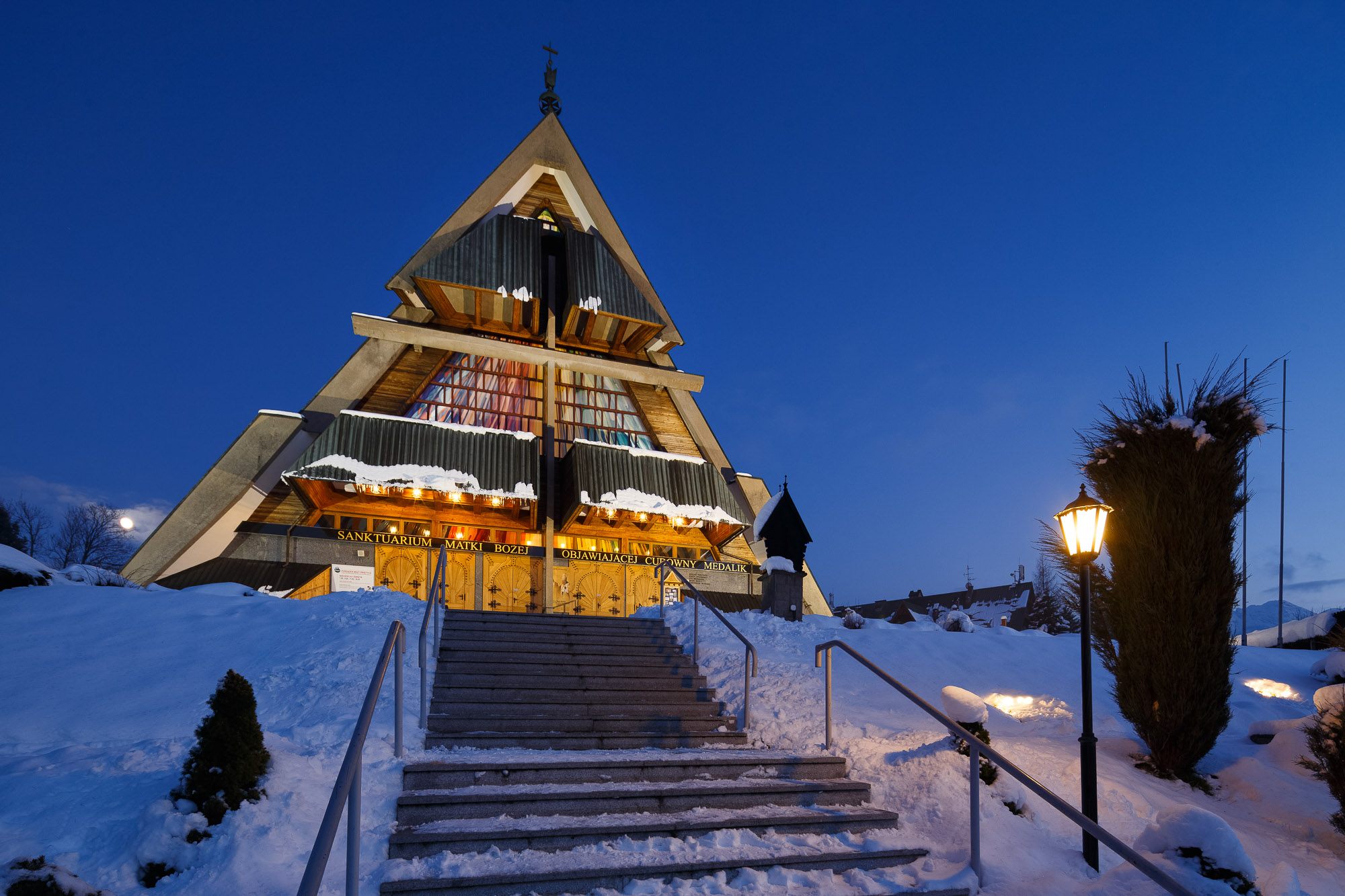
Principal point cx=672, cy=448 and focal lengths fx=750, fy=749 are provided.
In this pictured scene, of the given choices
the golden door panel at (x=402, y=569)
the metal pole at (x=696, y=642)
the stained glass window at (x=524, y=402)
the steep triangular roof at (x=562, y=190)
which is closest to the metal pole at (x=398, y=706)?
the metal pole at (x=696, y=642)

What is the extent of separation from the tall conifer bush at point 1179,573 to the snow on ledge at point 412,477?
998 cm

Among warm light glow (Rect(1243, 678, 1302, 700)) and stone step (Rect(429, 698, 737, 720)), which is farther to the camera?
warm light glow (Rect(1243, 678, 1302, 700))

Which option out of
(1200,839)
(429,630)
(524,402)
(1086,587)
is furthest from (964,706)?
(524,402)

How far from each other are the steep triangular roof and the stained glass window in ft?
7.37

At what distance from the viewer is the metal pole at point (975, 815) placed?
4.57 meters

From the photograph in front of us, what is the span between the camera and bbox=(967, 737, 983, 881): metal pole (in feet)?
15.0

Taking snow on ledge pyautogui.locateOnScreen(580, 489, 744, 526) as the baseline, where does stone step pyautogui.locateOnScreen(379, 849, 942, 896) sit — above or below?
below

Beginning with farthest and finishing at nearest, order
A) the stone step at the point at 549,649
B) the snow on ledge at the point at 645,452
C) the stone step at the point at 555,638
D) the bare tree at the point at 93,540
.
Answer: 1. the bare tree at the point at 93,540
2. the snow on ledge at the point at 645,452
3. the stone step at the point at 555,638
4. the stone step at the point at 549,649

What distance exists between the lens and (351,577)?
13.8 meters

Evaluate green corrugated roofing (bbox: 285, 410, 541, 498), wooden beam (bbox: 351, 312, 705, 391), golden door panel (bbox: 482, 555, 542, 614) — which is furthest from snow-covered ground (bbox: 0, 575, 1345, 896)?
wooden beam (bbox: 351, 312, 705, 391)

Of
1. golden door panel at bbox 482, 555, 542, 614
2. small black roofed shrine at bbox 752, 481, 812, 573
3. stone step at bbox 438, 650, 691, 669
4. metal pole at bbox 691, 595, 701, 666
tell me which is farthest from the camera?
golden door panel at bbox 482, 555, 542, 614

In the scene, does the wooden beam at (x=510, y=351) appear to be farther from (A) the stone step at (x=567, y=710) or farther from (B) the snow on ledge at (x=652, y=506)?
(A) the stone step at (x=567, y=710)

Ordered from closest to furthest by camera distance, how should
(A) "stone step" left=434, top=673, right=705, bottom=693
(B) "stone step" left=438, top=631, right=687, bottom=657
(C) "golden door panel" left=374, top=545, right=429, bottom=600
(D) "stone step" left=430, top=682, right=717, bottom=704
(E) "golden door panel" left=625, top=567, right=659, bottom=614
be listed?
(D) "stone step" left=430, top=682, right=717, bottom=704 < (A) "stone step" left=434, top=673, right=705, bottom=693 < (B) "stone step" left=438, top=631, right=687, bottom=657 < (C) "golden door panel" left=374, top=545, right=429, bottom=600 < (E) "golden door panel" left=625, top=567, right=659, bottom=614

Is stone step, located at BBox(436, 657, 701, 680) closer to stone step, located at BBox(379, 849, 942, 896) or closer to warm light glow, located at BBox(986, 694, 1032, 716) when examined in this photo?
stone step, located at BBox(379, 849, 942, 896)
